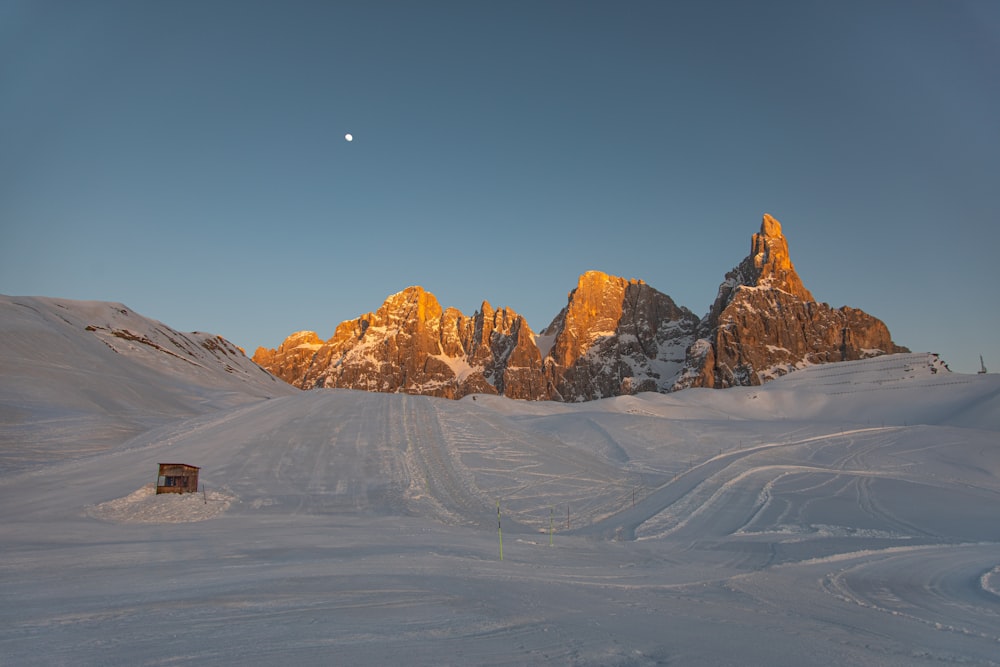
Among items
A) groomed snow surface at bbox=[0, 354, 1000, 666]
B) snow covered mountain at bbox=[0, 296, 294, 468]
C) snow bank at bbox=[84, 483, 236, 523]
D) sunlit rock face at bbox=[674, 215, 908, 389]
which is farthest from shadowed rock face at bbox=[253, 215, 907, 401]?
snow bank at bbox=[84, 483, 236, 523]

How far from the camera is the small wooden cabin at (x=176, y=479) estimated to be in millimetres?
20734

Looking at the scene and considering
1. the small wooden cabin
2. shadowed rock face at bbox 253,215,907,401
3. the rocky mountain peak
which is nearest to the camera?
the small wooden cabin

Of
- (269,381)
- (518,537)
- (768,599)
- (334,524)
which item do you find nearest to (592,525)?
(518,537)

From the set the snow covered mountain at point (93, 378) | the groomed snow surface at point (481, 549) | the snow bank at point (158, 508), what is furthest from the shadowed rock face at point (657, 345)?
the snow bank at point (158, 508)

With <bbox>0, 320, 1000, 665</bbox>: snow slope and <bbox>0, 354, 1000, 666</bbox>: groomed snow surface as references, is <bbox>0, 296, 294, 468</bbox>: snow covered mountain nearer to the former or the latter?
<bbox>0, 320, 1000, 665</bbox>: snow slope

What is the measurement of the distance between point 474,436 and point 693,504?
14386 millimetres

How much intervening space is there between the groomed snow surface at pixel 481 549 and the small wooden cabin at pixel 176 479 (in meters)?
0.79

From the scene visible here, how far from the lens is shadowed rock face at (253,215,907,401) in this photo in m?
124

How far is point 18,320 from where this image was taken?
5484cm

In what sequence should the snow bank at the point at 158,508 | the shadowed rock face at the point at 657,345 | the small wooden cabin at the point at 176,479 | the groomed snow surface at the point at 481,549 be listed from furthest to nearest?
the shadowed rock face at the point at 657,345
the small wooden cabin at the point at 176,479
the snow bank at the point at 158,508
the groomed snow surface at the point at 481,549

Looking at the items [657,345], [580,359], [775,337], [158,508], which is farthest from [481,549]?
[657,345]

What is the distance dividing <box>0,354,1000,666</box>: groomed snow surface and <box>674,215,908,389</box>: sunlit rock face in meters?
87.4

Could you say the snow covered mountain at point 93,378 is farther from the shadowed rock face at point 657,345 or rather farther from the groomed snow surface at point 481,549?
the shadowed rock face at point 657,345

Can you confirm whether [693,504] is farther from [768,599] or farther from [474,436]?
[474,436]
